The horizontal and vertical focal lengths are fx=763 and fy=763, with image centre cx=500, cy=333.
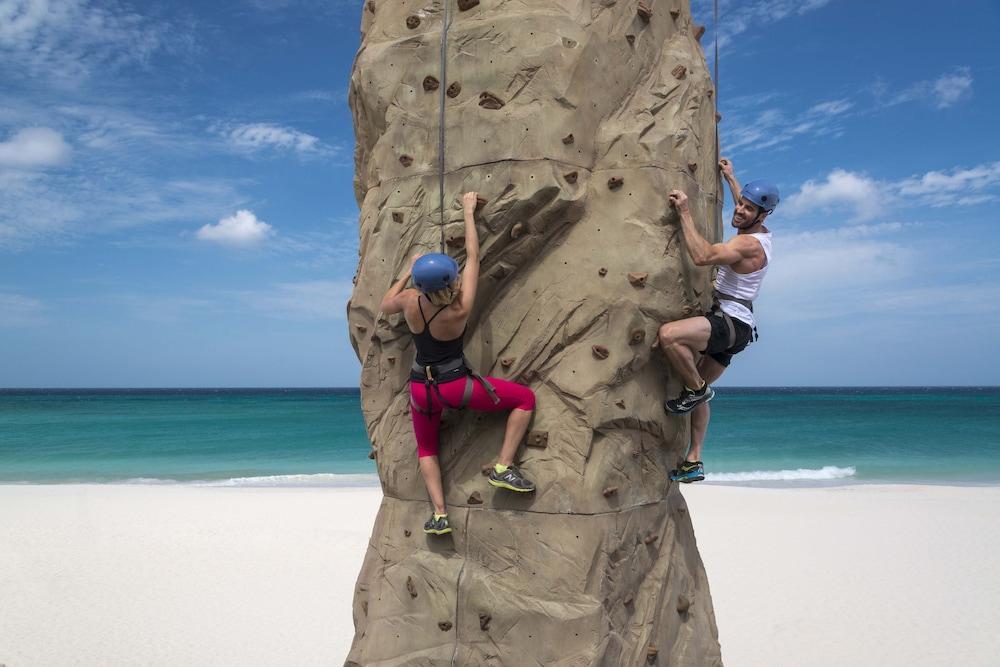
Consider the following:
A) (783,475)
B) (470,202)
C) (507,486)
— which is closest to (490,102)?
(470,202)

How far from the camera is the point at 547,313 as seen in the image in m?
4.14

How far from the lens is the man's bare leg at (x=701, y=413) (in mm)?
4355

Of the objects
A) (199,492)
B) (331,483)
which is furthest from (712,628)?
(331,483)

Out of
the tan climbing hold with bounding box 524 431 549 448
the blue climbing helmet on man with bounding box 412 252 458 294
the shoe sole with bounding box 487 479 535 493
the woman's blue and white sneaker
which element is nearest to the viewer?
the blue climbing helmet on man with bounding box 412 252 458 294

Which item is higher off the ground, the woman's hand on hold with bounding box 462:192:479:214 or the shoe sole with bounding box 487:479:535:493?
the woman's hand on hold with bounding box 462:192:479:214

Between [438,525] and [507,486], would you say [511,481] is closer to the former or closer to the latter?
[507,486]

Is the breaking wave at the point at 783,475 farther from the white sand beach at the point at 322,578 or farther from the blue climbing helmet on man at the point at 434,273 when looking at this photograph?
the blue climbing helmet on man at the point at 434,273

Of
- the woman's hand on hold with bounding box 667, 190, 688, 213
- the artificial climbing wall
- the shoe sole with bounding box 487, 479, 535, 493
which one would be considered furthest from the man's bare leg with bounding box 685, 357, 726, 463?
the shoe sole with bounding box 487, 479, 535, 493

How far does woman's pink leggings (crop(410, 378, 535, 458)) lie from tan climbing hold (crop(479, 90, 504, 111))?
58.3 inches

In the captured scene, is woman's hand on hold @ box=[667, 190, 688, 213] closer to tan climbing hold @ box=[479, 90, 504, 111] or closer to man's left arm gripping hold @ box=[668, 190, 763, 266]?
man's left arm gripping hold @ box=[668, 190, 763, 266]

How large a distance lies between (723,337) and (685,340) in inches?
8.6

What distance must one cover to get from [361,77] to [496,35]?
3.10 feet

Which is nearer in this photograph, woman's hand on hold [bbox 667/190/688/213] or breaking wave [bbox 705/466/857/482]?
woman's hand on hold [bbox 667/190/688/213]

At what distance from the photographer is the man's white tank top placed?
13.8ft
